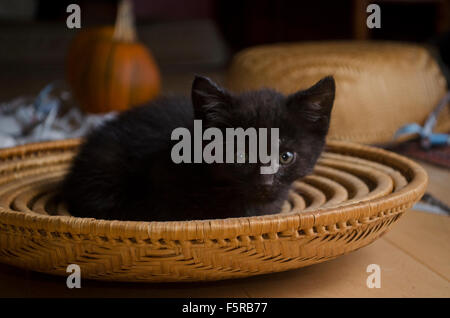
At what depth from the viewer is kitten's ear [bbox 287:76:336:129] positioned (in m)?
0.95

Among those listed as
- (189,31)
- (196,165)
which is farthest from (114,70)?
(189,31)

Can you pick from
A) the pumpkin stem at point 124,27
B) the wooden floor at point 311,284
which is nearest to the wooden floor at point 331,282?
the wooden floor at point 311,284

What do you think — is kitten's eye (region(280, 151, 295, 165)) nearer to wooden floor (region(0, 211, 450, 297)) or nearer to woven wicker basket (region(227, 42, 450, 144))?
wooden floor (region(0, 211, 450, 297))

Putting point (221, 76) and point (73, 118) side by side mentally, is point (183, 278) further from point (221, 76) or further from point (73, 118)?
point (221, 76)

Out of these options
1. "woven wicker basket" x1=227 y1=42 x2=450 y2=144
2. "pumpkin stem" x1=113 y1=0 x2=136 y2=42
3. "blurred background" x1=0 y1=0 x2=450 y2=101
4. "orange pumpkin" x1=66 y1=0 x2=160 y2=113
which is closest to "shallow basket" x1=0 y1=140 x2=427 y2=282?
"woven wicker basket" x1=227 y1=42 x2=450 y2=144

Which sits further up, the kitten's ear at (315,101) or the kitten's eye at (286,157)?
the kitten's ear at (315,101)

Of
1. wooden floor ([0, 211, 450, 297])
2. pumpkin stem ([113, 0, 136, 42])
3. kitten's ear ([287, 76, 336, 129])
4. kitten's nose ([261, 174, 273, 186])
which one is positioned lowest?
wooden floor ([0, 211, 450, 297])

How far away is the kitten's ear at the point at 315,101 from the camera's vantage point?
952mm

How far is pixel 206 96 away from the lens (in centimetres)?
93

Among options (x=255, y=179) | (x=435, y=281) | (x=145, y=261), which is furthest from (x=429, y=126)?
(x=145, y=261)

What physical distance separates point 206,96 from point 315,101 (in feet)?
0.64

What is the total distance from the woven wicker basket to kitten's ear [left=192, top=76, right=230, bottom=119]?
1.13m

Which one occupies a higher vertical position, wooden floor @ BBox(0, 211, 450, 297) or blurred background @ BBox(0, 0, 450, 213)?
blurred background @ BBox(0, 0, 450, 213)

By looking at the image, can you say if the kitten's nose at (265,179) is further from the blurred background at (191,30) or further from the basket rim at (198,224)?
the blurred background at (191,30)
